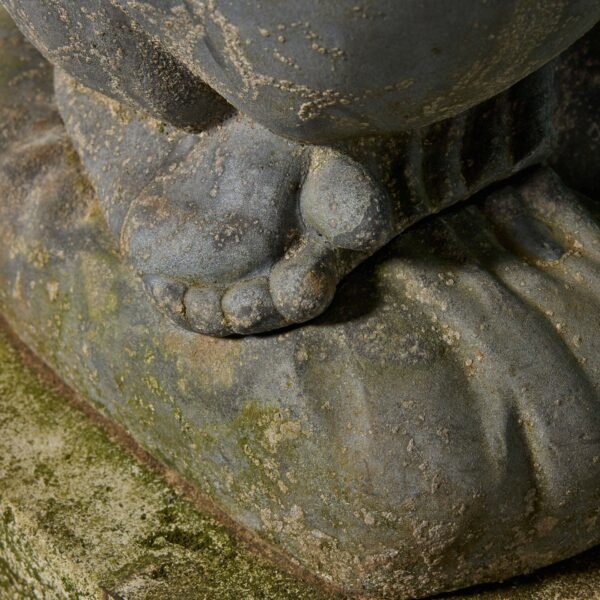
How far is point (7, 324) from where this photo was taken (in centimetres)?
128

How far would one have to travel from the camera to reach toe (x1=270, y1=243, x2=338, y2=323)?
832 mm

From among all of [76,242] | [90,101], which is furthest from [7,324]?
[90,101]

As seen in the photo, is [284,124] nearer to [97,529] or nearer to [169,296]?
[169,296]

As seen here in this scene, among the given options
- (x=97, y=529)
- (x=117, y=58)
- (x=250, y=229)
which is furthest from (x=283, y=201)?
(x=97, y=529)

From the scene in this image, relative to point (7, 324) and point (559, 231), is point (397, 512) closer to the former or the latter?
point (559, 231)

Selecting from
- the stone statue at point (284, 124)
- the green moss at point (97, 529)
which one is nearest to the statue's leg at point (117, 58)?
the stone statue at point (284, 124)

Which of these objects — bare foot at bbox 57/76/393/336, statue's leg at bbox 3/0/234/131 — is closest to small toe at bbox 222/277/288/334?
bare foot at bbox 57/76/393/336

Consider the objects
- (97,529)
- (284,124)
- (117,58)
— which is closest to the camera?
(284,124)

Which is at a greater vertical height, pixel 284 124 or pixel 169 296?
pixel 284 124

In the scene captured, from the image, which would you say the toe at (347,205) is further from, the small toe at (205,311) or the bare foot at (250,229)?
the small toe at (205,311)

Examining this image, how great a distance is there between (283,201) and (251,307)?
96 millimetres

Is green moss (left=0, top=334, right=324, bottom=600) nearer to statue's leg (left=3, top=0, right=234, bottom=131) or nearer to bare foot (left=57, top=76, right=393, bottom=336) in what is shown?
bare foot (left=57, top=76, right=393, bottom=336)

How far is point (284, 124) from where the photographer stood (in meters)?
0.75

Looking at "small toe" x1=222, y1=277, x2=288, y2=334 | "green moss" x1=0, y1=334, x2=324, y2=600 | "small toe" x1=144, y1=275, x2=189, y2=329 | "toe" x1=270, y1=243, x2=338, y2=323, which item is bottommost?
"green moss" x1=0, y1=334, x2=324, y2=600
